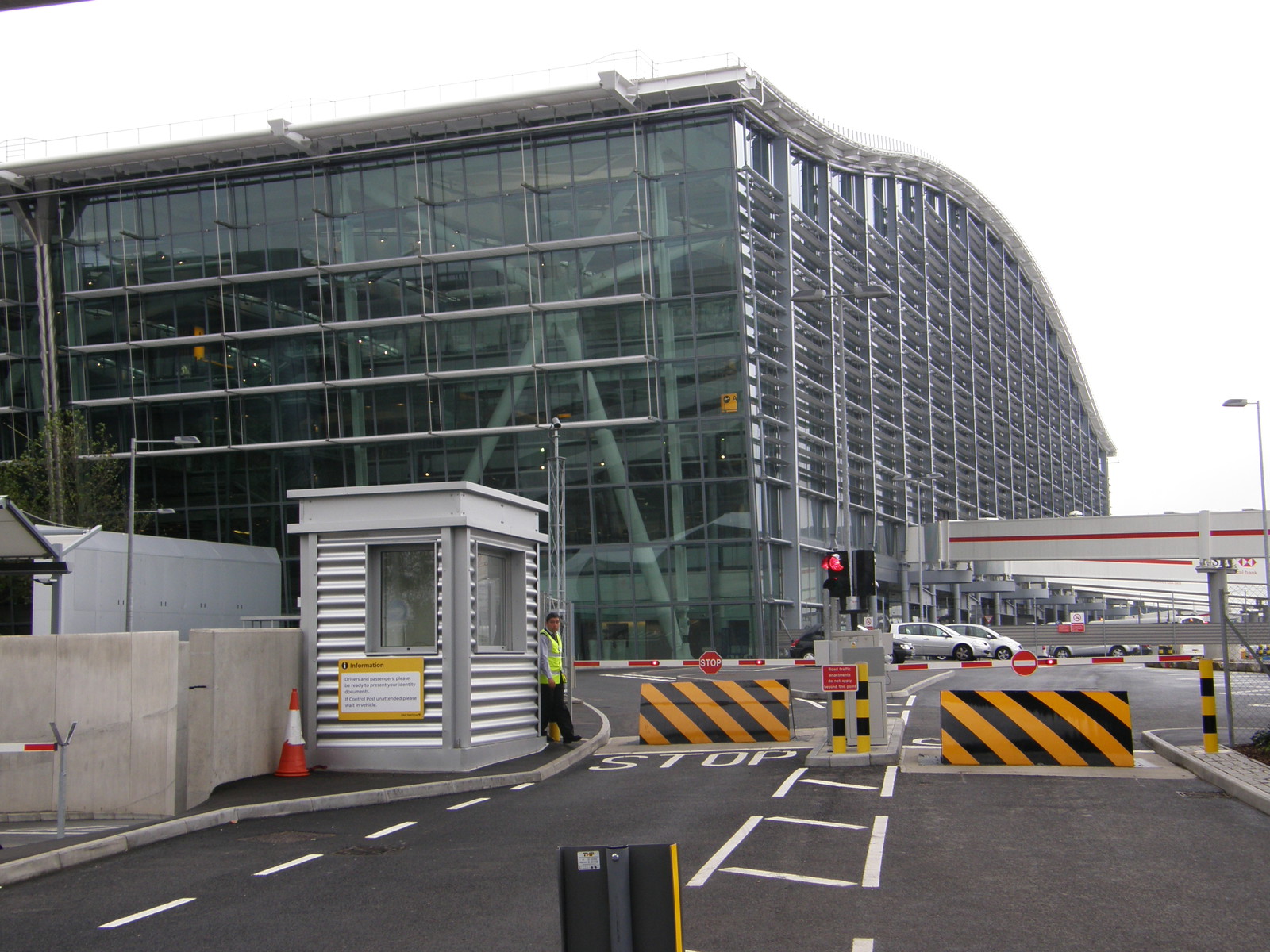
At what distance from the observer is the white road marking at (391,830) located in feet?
37.1

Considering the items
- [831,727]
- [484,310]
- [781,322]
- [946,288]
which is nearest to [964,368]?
[946,288]

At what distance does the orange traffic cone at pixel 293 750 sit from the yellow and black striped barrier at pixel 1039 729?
301 inches

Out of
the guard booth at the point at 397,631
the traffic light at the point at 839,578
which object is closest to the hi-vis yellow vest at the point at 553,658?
the guard booth at the point at 397,631

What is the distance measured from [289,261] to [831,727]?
40.6 m

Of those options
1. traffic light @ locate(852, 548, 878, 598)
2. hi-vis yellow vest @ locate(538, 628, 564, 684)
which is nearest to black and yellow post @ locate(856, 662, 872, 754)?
traffic light @ locate(852, 548, 878, 598)

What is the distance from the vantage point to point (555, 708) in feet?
59.4

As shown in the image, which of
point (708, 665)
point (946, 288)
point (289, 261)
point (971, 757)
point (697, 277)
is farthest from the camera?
point (946, 288)

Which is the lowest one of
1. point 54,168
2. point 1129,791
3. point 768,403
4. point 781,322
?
point 1129,791

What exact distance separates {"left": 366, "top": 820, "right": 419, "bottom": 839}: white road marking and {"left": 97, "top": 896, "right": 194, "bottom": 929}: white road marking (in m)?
2.56

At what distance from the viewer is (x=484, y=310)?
48531 millimetres

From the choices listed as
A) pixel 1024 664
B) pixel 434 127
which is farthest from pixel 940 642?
pixel 434 127

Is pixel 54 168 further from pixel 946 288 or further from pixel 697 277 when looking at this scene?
pixel 946 288

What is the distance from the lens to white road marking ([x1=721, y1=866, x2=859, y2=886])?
8688mm

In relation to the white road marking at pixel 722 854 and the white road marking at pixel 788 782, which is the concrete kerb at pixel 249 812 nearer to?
the white road marking at pixel 788 782
